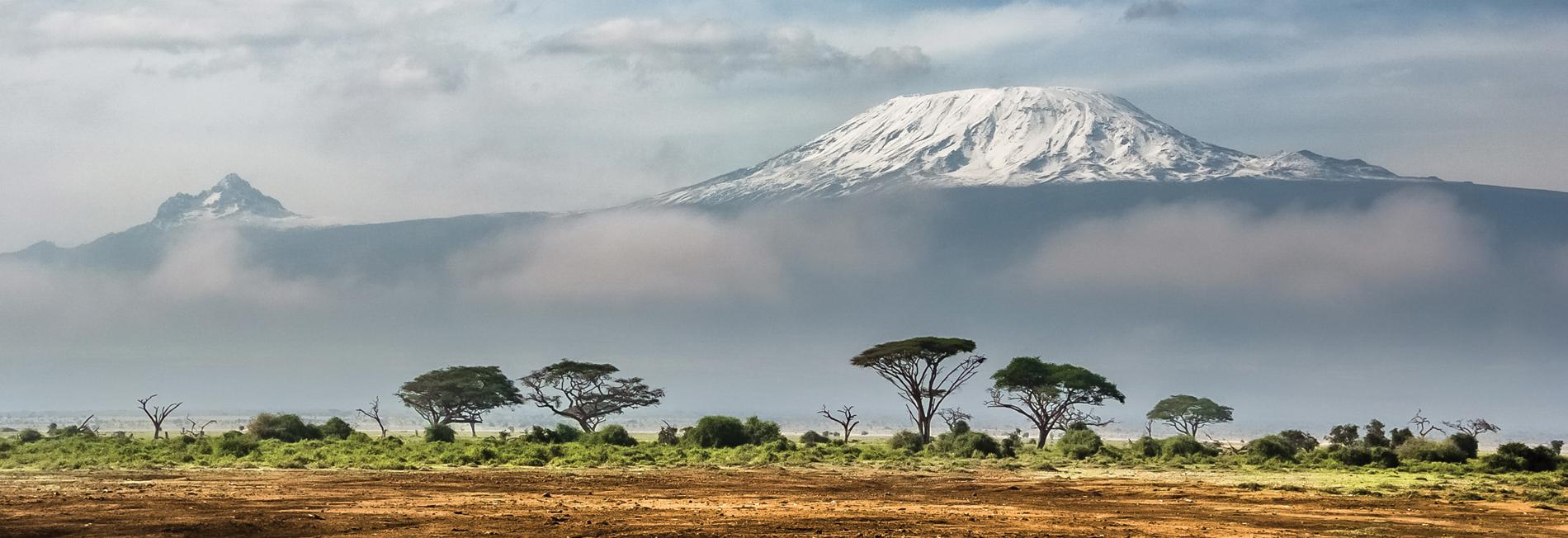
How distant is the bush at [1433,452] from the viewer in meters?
48.4

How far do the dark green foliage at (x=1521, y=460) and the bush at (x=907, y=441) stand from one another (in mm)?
Answer: 26188

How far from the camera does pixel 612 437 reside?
67312 millimetres

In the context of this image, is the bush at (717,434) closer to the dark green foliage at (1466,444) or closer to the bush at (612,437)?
the bush at (612,437)

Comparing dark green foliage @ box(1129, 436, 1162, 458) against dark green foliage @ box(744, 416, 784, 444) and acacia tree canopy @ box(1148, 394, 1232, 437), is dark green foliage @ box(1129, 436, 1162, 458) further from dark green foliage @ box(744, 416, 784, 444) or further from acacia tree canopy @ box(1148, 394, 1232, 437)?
acacia tree canopy @ box(1148, 394, 1232, 437)

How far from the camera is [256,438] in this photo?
65.1m

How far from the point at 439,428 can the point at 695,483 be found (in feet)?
122

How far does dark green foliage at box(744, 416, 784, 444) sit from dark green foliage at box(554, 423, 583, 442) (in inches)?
335

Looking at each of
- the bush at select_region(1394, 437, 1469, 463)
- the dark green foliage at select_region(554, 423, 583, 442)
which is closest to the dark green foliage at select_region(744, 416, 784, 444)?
the dark green foliage at select_region(554, 423, 583, 442)

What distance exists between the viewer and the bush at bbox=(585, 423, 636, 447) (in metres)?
65.0

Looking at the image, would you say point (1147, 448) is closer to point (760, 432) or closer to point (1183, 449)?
point (1183, 449)

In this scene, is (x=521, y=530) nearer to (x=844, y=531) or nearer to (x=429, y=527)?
(x=429, y=527)

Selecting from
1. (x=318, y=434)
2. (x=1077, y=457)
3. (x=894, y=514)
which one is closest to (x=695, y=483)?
(x=894, y=514)

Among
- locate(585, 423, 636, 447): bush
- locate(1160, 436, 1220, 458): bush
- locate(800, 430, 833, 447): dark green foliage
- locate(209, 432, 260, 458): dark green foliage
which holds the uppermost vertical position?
locate(800, 430, 833, 447): dark green foliage

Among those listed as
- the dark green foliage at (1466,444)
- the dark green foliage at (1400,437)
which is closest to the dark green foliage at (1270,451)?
the dark green foliage at (1466,444)
